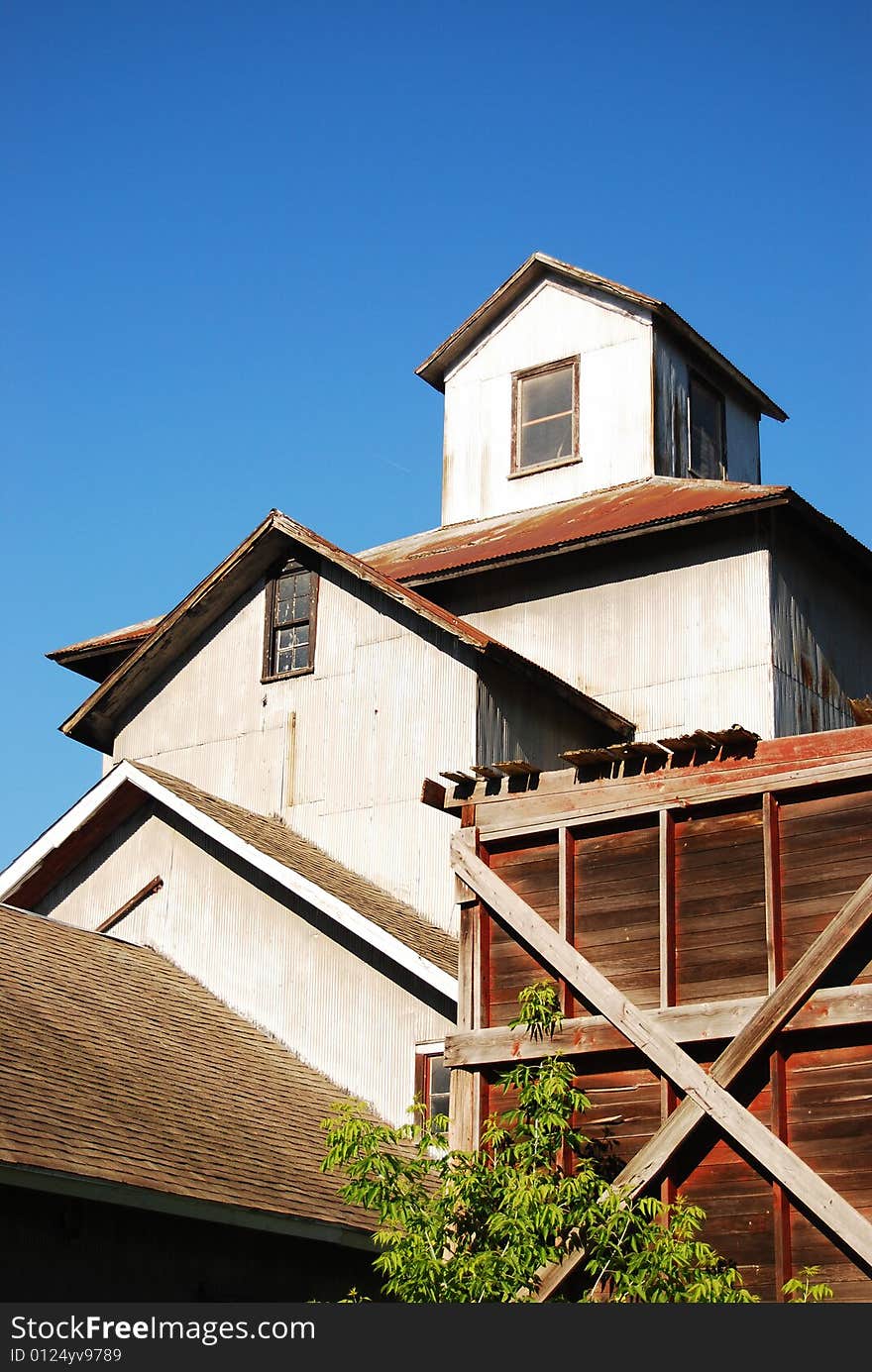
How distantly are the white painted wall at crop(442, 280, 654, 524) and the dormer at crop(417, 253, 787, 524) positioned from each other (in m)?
0.02

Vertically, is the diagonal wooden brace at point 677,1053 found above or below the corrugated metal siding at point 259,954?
below

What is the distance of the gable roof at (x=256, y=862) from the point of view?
18281 millimetres

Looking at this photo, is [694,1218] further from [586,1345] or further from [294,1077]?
[294,1077]

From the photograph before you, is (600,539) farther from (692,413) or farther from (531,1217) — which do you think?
(531,1217)

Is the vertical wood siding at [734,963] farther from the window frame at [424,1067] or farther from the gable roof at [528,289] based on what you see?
the gable roof at [528,289]

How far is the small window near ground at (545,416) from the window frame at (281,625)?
6.38m

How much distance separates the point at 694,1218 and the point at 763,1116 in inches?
35.9

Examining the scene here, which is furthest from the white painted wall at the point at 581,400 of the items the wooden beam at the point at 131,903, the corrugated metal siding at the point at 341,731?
the wooden beam at the point at 131,903

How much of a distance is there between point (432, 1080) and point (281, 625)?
6866mm

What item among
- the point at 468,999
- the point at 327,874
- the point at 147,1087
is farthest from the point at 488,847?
the point at 327,874

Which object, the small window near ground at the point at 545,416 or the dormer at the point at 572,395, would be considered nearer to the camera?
the dormer at the point at 572,395

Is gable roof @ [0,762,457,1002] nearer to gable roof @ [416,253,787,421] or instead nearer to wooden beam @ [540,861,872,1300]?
wooden beam @ [540,861,872,1300]

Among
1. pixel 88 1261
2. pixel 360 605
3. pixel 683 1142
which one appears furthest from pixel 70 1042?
pixel 360 605

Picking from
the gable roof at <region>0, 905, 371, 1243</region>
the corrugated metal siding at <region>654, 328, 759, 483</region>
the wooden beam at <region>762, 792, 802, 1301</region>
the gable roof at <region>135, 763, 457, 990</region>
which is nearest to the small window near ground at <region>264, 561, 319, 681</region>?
the gable roof at <region>135, 763, 457, 990</region>
